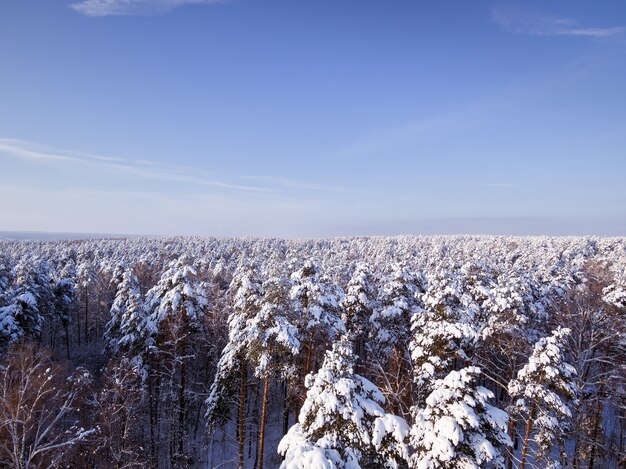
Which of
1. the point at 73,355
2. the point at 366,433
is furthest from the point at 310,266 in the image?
the point at 73,355

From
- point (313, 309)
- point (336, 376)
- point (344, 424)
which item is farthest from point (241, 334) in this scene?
point (344, 424)

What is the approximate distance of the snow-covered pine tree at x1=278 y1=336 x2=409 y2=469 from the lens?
988cm

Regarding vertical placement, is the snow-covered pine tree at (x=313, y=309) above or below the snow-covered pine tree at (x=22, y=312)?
above

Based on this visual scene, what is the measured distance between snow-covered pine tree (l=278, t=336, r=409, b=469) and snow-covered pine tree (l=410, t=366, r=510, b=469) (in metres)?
0.74

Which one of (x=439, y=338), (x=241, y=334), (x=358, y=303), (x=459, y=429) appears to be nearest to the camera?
(x=459, y=429)

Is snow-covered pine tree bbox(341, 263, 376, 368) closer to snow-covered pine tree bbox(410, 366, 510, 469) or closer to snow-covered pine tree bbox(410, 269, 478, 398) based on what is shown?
snow-covered pine tree bbox(410, 269, 478, 398)

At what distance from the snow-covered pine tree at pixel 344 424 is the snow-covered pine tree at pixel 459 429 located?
2.43ft

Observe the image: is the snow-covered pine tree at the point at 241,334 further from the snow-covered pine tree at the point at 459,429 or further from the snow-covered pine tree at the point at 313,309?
the snow-covered pine tree at the point at 459,429

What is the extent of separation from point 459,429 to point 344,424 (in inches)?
131

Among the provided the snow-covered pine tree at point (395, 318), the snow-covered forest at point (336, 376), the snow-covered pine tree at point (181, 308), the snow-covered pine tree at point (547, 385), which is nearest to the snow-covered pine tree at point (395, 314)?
the snow-covered pine tree at point (395, 318)

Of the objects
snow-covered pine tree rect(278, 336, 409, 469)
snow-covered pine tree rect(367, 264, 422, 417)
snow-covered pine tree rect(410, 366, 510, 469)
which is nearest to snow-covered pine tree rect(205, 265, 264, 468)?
snow-covered pine tree rect(278, 336, 409, 469)

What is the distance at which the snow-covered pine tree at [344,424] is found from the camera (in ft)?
32.4

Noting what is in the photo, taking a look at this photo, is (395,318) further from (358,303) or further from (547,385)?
(547,385)

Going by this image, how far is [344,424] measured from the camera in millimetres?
10180
